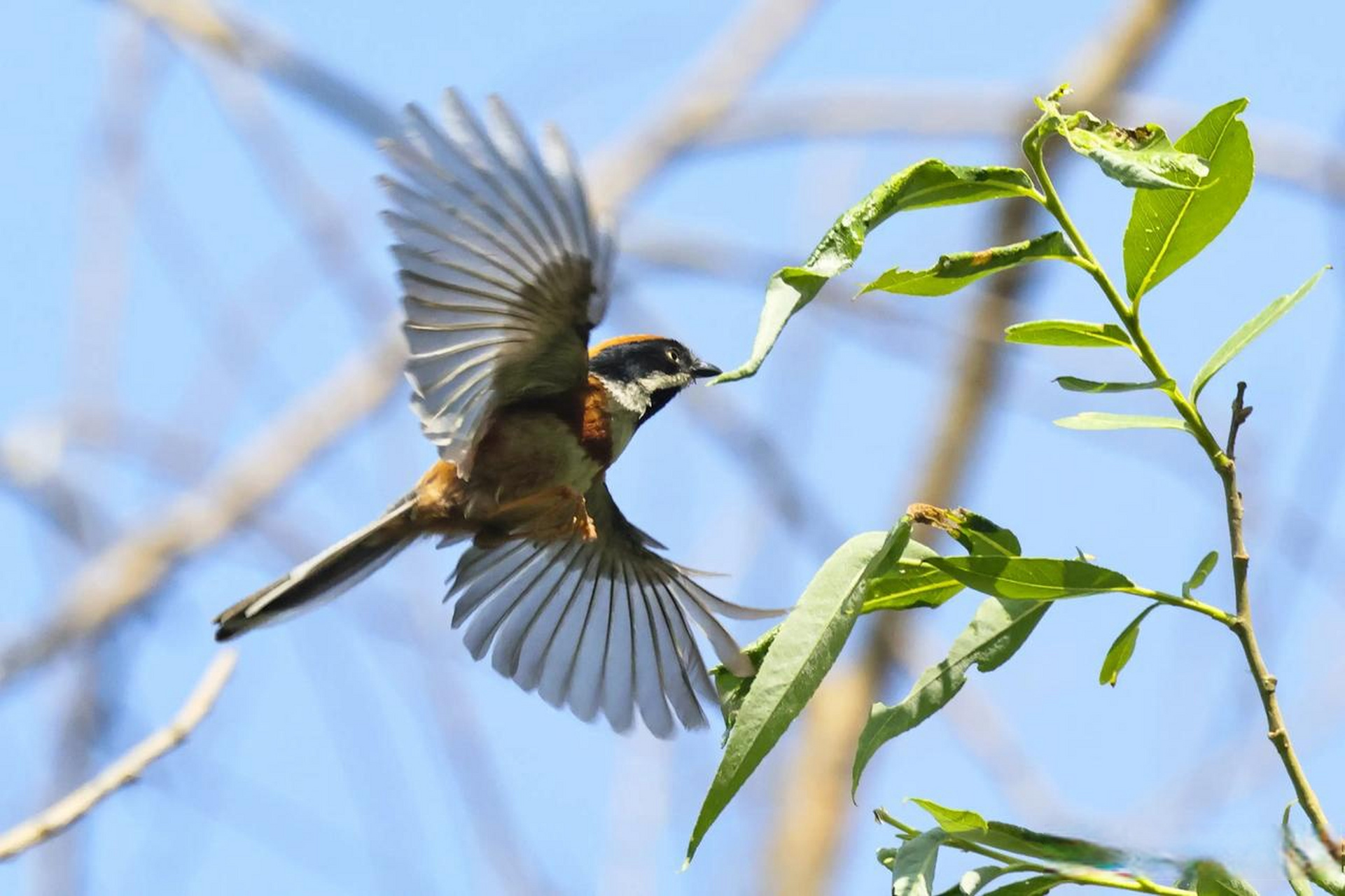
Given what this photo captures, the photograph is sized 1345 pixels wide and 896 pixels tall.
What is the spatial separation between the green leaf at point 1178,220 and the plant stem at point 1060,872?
62 centimetres

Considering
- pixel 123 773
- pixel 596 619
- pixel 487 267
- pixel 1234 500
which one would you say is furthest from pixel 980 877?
pixel 596 619

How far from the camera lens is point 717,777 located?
1.66 m

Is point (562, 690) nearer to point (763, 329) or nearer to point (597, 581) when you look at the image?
point (597, 581)

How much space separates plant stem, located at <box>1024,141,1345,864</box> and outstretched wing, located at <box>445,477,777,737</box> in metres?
2.12

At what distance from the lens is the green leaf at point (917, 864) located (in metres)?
1.60

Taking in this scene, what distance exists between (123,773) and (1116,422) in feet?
5.20

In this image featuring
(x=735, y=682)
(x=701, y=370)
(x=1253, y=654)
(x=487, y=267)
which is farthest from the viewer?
(x=701, y=370)

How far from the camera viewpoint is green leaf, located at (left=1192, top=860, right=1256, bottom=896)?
1.61 metres

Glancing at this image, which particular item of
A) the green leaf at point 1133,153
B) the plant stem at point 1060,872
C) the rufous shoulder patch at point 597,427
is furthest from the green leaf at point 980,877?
the rufous shoulder patch at point 597,427

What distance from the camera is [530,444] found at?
3922mm

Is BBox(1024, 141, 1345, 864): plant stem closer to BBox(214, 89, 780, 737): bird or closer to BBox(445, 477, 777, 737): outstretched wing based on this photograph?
BBox(214, 89, 780, 737): bird

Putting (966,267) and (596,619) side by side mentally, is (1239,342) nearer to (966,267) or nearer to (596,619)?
(966,267)

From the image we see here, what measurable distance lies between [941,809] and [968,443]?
7.90 meters

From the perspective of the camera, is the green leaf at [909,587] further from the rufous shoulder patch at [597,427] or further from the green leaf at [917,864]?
the rufous shoulder patch at [597,427]
